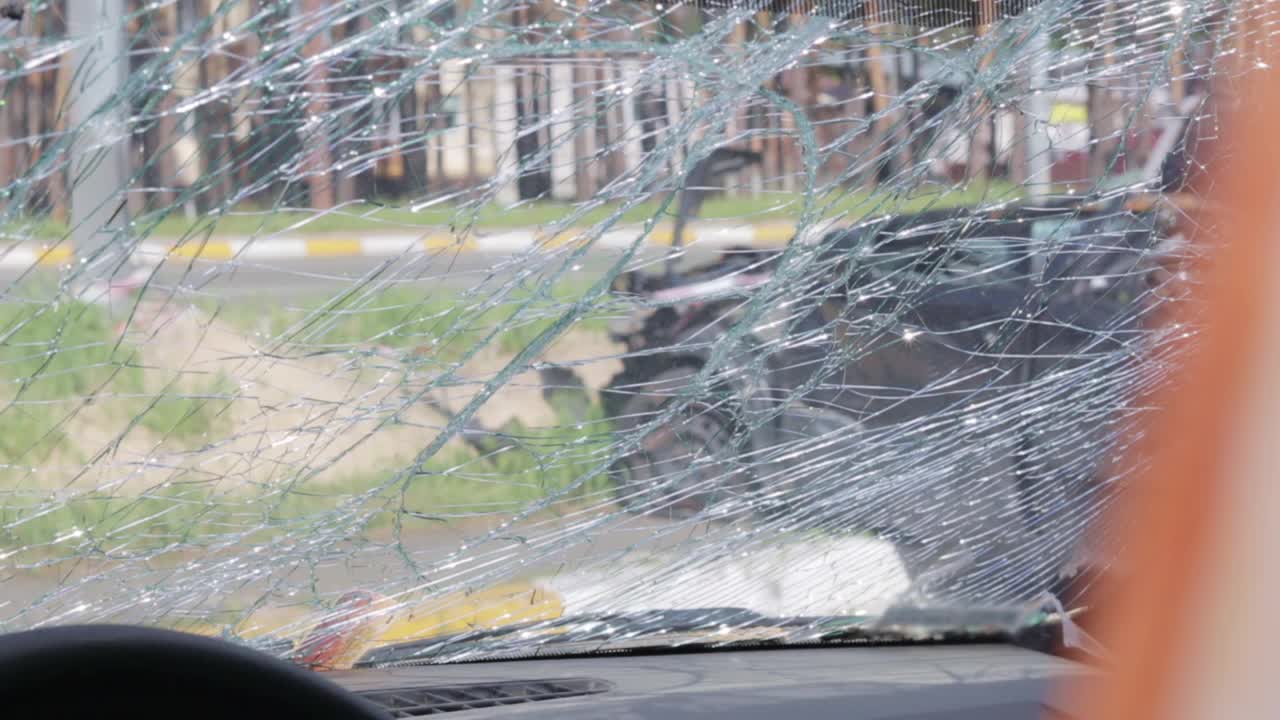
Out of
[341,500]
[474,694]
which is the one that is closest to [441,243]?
[341,500]

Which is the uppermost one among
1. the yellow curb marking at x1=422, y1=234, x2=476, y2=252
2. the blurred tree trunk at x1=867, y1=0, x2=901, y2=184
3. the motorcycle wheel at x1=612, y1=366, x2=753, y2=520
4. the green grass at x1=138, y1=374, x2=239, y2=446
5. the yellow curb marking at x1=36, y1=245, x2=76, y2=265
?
the blurred tree trunk at x1=867, y1=0, x2=901, y2=184

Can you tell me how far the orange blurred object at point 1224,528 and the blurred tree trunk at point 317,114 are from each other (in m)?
1.07

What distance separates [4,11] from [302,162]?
0.36 m

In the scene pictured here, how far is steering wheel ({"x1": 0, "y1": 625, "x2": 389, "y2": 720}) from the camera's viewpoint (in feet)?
3.67

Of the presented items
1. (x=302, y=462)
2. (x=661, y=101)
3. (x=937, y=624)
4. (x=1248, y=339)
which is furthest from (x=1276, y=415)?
(x=937, y=624)

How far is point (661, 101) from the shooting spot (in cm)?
176

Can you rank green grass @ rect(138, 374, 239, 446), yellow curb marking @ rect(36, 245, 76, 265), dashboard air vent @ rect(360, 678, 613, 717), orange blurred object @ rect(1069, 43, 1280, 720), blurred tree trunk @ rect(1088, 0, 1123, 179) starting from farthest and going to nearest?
blurred tree trunk @ rect(1088, 0, 1123, 179)
dashboard air vent @ rect(360, 678, 613, 717)
green grass @ rect(138, 374, 239, 446)
yellow curb marking @ rect(36, 245, 76, 265)
orange blurred object @ rect(1069, 43, 1280, 720)

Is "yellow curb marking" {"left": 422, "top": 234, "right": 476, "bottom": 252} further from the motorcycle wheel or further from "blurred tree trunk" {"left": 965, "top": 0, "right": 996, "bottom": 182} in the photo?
"blurred tree trunk" {"left": 965, "top": 0, "right": 996, "bottom": 182}

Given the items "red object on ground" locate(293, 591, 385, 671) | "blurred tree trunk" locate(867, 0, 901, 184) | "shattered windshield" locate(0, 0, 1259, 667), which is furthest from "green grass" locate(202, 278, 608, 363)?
"blurred tree trunk" locate(867, 0, 901, 184)

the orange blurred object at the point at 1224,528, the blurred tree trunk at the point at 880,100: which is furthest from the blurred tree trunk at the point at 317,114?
the orange blurred object at the point at 1224,528

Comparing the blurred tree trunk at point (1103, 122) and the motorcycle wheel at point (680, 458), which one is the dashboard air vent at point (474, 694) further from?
the blurred tree trunk at point (1103, 122)

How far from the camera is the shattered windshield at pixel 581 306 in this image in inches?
59.3

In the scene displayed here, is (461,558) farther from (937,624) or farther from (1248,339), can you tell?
(1248,339)

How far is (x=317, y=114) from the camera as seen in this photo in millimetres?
1564
